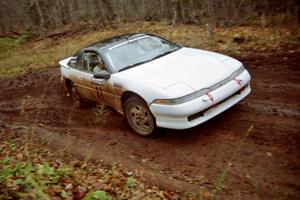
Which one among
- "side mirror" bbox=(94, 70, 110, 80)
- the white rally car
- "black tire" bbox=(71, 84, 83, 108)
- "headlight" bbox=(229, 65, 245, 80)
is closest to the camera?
the white rally car

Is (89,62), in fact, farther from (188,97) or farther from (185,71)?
(188,97)

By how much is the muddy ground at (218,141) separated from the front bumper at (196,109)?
0.42 m

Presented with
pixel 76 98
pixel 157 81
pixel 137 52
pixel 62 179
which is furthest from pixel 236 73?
pixel 76 98

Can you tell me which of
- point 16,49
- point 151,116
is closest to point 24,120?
point 151,116

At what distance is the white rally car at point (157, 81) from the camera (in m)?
5.83

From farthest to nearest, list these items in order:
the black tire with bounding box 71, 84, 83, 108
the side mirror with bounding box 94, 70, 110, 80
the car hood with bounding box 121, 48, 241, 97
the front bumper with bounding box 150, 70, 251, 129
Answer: the black tire with bounding box 71, 84, 83, 108
the side mirror with bounding box 94, 70, 110, 80
the car hood with bounding box 121, 48, 241, 97
the front bumper with bounding box 150, 70, 251, 129

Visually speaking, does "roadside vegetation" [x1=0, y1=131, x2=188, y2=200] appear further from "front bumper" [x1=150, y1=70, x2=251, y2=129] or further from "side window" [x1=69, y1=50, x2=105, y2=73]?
"side window" [x1=69, y1=50, x2=105, y2=73]

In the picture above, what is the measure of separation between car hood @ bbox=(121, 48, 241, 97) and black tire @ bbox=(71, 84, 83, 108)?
210 cm

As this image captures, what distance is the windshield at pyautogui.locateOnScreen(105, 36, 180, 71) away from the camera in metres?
7.00

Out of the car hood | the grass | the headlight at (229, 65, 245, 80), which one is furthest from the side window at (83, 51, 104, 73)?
the grass

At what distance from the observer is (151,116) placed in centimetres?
620

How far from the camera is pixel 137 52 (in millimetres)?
7270

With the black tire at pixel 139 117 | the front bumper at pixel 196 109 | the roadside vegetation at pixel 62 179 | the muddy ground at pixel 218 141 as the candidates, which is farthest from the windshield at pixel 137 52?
the roadside vegetation at pixel 62 179

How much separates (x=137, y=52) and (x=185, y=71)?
53.6 inches
